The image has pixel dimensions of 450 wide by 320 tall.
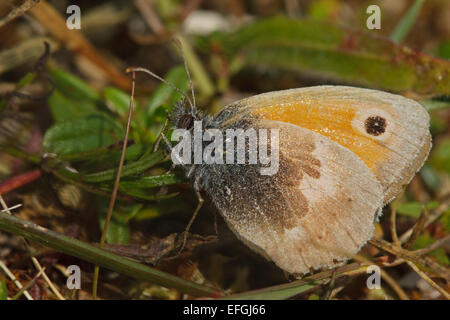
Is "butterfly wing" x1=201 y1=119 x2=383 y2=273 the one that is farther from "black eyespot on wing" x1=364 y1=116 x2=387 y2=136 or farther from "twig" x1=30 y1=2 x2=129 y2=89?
"twig" x1=30 y1=2 x2=129 y2=89

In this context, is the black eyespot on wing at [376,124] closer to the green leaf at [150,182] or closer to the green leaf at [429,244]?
the green leaf at [429,244]

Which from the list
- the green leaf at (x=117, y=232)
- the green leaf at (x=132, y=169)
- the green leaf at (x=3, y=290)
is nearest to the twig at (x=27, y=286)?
the green leaf at (x=3, y=290)

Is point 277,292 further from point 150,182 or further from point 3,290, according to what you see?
point 3,290

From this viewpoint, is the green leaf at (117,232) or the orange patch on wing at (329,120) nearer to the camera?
the orange patch on wing at (329,120)

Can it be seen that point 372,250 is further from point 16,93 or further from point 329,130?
point 16,93

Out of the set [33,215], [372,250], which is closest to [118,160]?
[33,215]

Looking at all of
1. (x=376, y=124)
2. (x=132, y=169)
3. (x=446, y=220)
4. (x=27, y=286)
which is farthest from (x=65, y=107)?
(x=446, y=220)

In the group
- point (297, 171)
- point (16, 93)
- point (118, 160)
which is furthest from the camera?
point (16, 93)

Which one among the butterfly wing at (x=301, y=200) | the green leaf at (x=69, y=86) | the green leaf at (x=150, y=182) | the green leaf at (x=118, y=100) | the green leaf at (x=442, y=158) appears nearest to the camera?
the butterfly wing at (x=301, y=200)

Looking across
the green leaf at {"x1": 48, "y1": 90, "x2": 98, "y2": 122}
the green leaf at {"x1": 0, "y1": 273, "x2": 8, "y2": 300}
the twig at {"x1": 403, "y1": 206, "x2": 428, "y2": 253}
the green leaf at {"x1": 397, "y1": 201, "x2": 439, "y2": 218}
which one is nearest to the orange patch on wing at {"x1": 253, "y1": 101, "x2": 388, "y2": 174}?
the twig at {"x1": 403, "y1": 206, "x2": 428, "y2": 253}
